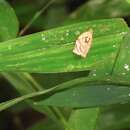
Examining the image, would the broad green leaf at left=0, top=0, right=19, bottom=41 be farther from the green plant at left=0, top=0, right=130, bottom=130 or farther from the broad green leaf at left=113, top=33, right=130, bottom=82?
the broad green leaf at left=113, top=33, right=130, bottom=82

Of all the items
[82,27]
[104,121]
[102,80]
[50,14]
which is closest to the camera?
[102,80]

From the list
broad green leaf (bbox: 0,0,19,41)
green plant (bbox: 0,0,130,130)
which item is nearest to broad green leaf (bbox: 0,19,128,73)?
green plant (bbox: 0,0,130,130)

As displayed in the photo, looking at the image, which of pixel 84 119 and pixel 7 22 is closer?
pixel 84 119

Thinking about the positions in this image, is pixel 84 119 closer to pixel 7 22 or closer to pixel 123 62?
pixel 123 62

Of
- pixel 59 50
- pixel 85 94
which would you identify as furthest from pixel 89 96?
pixel 59 50

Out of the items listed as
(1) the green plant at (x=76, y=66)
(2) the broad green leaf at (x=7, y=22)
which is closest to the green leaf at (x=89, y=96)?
(1) the green plant at (x=76, y=66)

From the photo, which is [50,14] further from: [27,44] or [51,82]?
[27,44]

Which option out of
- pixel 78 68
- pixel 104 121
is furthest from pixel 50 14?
pixel 78 68

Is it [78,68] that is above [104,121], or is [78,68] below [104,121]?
above
